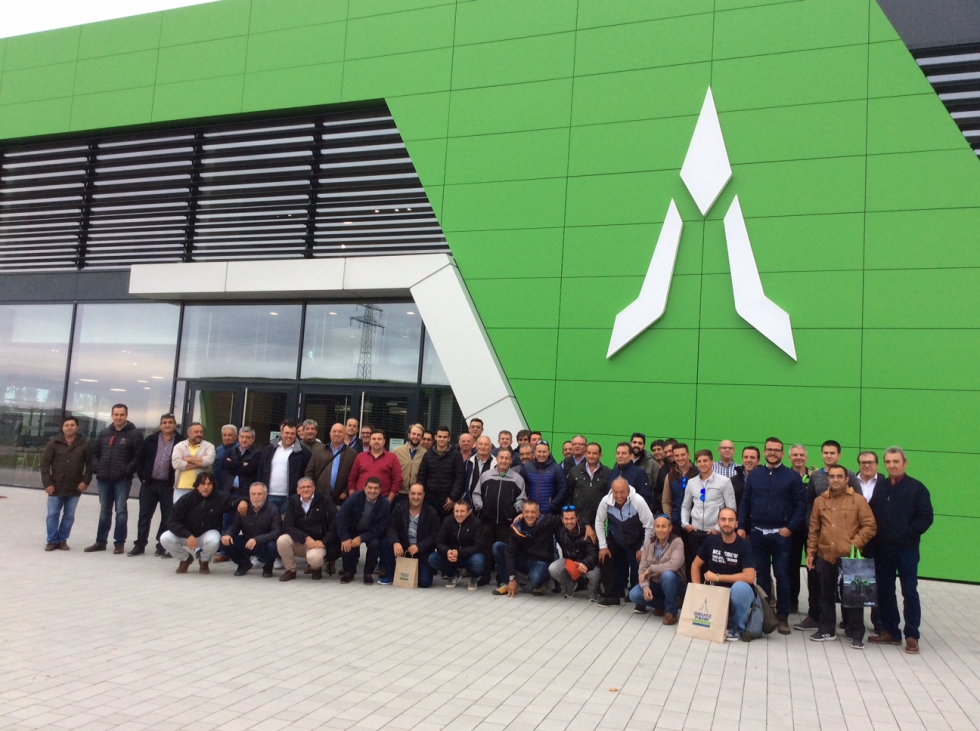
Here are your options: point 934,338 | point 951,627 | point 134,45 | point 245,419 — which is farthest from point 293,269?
point 951,627

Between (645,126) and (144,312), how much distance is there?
406 inches

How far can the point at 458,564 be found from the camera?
898 cm

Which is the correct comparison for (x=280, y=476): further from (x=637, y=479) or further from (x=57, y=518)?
(x=637, y=479)

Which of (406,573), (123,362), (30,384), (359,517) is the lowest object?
(406,573)

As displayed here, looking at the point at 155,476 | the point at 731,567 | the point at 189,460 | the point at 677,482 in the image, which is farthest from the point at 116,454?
the point at 731,567

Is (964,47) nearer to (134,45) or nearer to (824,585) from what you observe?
(824,585)

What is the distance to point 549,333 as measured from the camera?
12625 mm

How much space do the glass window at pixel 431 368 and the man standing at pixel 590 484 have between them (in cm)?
505

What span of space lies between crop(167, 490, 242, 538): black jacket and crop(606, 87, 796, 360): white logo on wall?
5969 millimetres

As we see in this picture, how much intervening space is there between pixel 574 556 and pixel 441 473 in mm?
1888

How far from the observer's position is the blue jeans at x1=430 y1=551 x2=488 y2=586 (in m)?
A: 8.86

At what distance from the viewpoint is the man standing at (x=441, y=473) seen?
9.51m

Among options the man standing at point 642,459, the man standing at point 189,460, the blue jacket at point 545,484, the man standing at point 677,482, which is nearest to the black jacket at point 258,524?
the man standing at point 189,460

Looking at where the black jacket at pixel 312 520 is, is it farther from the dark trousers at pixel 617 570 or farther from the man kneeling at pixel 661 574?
the man kneeling at pixel 661 574
